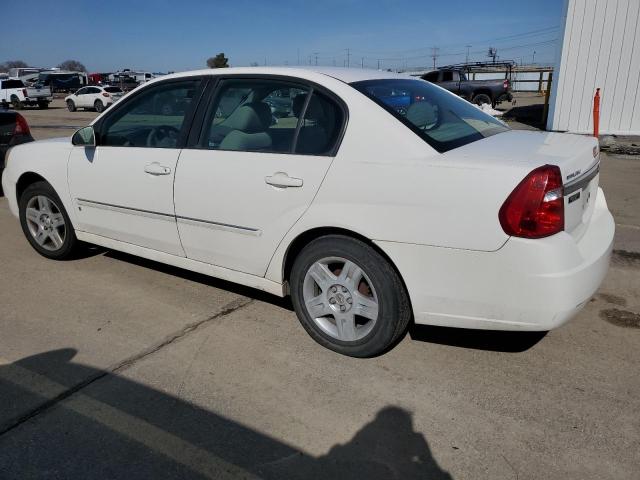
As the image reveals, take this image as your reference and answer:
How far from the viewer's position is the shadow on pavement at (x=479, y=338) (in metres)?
3.32

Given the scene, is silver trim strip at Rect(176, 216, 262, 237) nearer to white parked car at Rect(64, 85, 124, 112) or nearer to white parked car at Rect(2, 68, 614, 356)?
white parked car at Rect(2, 68, 614, 356)

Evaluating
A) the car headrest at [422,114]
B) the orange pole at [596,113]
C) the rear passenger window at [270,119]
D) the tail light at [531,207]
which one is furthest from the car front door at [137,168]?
the orange pole at [596,113]

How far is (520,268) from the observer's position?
251 cm

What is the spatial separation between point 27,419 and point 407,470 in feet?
6.04

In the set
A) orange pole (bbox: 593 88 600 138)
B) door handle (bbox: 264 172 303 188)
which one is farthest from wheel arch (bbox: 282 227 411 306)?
orange pole (bbox: 593 88 600 138)

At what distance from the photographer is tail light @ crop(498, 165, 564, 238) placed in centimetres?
247

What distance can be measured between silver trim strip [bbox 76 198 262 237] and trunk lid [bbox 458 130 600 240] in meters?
1.38

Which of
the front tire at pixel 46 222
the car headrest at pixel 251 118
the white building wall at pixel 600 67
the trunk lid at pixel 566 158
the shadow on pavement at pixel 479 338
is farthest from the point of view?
the white building wall at pixel 600 67

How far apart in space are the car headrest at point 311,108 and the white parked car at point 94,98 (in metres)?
28.3

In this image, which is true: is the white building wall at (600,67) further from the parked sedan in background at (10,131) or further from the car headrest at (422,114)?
the parked sedan in background at (10,131)

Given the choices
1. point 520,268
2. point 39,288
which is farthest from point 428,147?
point 39,288

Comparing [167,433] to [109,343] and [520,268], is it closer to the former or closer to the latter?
[109,343]

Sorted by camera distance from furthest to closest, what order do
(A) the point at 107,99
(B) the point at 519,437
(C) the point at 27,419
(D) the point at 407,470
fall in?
(A) the point at 107,99
(C) the point at 27,419
(B) the point at 519,437
(D) the point at 407,470

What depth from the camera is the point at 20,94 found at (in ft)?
104
